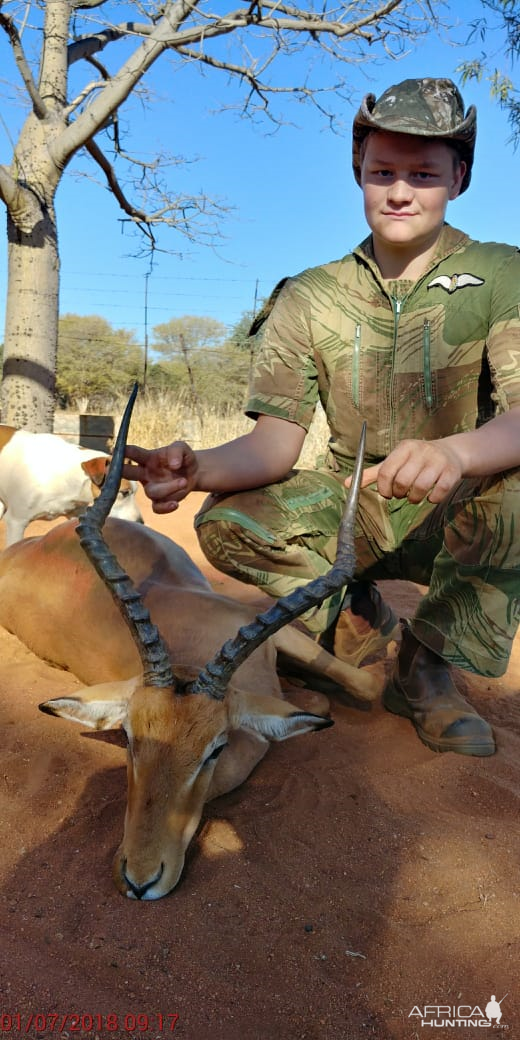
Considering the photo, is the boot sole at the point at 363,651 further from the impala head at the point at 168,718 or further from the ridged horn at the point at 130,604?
the ridged horn at the point at 130,604

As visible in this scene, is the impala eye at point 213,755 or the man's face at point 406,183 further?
the man's face at point 406,183

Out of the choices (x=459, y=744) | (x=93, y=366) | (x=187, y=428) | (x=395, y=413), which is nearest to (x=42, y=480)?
(x=395, y=413)

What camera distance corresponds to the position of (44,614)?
386cm

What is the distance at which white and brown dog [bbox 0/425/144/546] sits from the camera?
264 inches

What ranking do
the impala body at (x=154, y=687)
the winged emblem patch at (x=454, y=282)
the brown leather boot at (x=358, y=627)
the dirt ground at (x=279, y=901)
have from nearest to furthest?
1. the dirt ground at (x=279, y=901)
2. the impala body at (x=154, y=687)
3. the winged emblem patch at (x=454, y=282)
4. the brown leather boot at (x=358, y=627)

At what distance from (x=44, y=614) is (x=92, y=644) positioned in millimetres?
465

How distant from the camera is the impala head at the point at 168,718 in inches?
85.7

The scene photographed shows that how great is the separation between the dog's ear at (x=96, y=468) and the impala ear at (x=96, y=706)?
3.91m

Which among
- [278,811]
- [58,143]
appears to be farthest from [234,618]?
[58,143]

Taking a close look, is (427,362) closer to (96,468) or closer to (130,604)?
(130,604)

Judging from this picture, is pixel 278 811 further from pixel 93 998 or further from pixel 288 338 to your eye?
pixel 288 338

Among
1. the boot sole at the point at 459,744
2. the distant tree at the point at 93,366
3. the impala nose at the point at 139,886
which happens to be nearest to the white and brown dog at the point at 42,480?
the boot sole at the point at 459,744

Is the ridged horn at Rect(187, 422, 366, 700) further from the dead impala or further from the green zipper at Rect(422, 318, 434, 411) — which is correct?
the green zipper at Rect(422, 318, 434, 411)

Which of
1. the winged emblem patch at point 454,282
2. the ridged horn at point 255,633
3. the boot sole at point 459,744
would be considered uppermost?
the winged emblem patch at point 454,282
